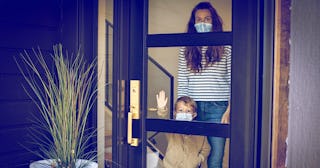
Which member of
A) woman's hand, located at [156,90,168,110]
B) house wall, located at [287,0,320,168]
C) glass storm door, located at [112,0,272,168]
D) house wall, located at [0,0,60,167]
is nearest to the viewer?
house wall, located at [287,0,320,168]

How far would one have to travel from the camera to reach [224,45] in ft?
6.84

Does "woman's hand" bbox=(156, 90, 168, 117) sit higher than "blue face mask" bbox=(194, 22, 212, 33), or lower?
lower

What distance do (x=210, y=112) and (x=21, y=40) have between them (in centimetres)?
133

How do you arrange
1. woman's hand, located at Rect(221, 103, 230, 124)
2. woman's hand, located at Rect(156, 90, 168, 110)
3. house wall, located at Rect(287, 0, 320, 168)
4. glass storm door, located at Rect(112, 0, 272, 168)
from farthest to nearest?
woman's hand, located at Rect(156, 90, 168, 110) < woman's hand, located at Rect(221, 103, 230, 124) < glass storm door, located at Rect(112, 0, 272, 168) < house wall, located at Rect(287, 0, 320, 168)

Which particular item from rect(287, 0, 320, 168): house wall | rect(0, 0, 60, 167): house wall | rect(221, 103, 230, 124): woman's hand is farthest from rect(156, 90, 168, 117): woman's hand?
rect(287, 0, 320, 168): house wall

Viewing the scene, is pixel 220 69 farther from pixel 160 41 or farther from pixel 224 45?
pixel 160 41

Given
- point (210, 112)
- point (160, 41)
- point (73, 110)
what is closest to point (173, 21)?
point (160, 41)

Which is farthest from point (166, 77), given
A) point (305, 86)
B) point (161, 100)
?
point (305, 86)

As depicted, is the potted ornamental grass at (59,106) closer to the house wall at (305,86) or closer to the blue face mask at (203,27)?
the blue face mask at (203,27)

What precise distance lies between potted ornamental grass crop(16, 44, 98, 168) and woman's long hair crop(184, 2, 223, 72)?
2.21 feet

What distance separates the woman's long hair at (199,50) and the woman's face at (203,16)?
0.8 inches

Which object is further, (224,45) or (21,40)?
(21,40)

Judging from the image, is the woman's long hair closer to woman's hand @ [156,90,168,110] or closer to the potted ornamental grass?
woman's hand @ [156,90,168,110]

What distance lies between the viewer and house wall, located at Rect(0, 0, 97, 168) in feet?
7.36
